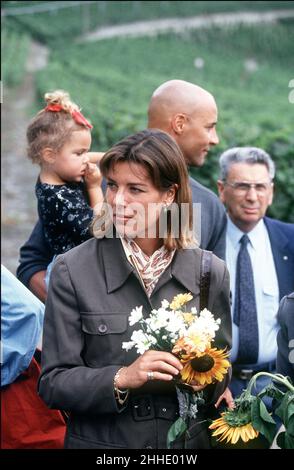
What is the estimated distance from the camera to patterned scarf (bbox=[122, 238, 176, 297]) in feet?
9.93

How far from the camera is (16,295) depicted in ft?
10.5

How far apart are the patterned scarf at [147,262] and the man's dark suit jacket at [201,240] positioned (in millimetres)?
1007

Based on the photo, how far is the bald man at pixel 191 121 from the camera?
4.28 meters

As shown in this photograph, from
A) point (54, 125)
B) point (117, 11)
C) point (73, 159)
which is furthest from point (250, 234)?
point (117, 11)

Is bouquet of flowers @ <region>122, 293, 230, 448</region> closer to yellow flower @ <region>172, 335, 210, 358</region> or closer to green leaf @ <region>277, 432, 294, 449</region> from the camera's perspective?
yellow flower @ <region>172, 335, 210, 358</region>

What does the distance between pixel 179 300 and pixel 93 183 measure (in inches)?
53.3

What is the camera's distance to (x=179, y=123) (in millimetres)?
4426

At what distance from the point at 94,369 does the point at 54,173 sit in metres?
1.37

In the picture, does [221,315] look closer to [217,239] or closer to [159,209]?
[159,209]

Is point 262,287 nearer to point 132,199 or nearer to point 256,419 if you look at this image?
point 132,199

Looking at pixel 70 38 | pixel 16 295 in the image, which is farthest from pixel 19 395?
pixel 70 38

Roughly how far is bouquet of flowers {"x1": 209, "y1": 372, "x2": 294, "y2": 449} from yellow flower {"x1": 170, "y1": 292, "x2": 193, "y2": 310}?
31 cm

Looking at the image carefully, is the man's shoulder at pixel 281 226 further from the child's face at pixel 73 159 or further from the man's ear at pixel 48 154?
the man's ear at pixel 48 154

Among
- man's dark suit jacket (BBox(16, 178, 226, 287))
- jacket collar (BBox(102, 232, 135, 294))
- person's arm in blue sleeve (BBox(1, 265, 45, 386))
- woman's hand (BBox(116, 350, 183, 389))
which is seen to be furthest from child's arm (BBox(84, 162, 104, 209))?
woman's hand (BBox(116, 350, 183, 389))
